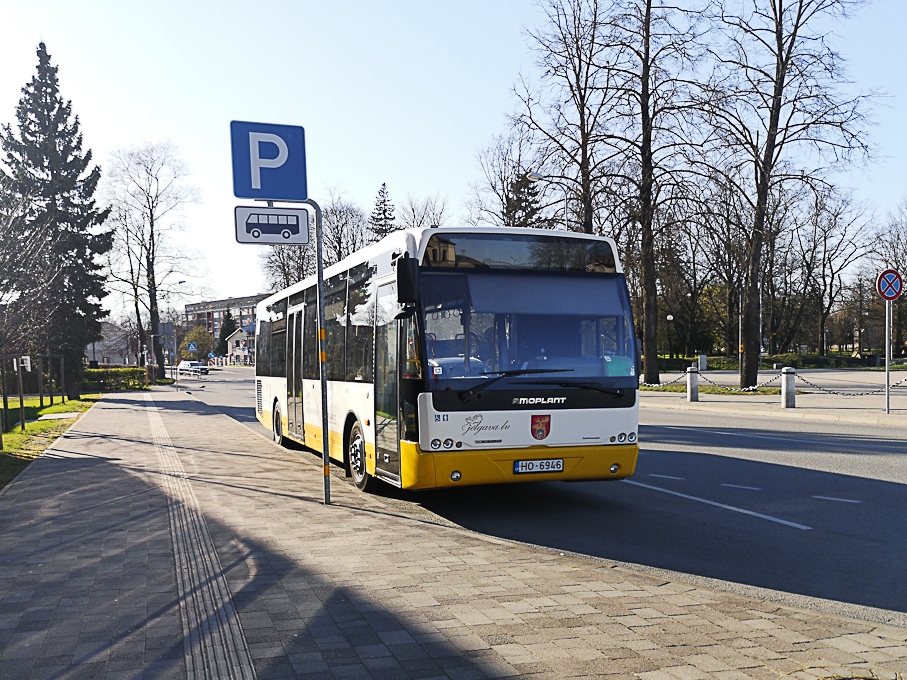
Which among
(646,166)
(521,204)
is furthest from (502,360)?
(521,204)

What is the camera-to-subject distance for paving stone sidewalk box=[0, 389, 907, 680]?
4.49m

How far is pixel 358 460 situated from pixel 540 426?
2956mm

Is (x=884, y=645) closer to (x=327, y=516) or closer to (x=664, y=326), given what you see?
(x=327, y=516)

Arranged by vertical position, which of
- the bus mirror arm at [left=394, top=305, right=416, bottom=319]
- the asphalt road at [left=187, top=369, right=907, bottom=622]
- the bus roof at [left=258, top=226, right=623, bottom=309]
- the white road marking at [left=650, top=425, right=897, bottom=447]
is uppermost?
the bus roof at [left=258, top=226, right=623, bottom=309]

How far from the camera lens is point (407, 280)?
27.1ft

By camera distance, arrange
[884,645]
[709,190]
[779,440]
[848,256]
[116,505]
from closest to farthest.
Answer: [884,645] < [116,505] < [779,440] < [709,190] < [848,256]

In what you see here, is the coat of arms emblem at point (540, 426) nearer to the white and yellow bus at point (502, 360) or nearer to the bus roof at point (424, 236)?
the white and yellow bus at point (502, 360)

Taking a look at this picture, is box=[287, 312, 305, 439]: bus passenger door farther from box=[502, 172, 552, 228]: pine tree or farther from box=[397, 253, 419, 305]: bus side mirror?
box=[502, 172, 552, 228]: pine tree

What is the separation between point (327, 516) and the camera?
29.0 feet

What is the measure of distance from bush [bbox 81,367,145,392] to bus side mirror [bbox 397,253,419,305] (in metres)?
42.5

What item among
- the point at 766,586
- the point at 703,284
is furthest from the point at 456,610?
the point at 703,284

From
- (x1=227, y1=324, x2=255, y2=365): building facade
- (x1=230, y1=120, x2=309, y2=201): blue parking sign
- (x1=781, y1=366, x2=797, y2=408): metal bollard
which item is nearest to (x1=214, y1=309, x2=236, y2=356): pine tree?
(x1=227, y1=324, x2=255, y2=365): building facade

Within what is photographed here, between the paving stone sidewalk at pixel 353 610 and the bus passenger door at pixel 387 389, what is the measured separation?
569 millimetres

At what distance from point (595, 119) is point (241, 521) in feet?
86.0
